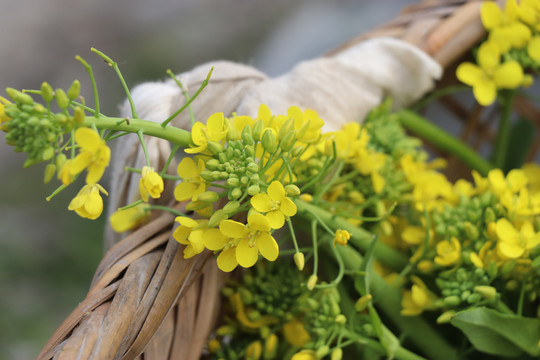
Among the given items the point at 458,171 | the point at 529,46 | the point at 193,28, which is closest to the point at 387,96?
the point at 529,46

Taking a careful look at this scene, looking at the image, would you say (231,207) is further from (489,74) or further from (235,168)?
(489,74)

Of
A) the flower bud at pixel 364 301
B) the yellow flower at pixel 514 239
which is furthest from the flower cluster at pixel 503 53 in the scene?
the flower bud at pixel 364 301

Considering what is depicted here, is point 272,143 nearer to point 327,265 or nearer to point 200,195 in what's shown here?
point 200,195

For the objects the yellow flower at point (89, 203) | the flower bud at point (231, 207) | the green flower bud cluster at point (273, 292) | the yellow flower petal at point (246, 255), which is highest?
the yellow flower at point (89, 203)

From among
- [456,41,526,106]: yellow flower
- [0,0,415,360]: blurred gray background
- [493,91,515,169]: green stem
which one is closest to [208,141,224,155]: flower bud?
[456,41,526,106]: yellow flower

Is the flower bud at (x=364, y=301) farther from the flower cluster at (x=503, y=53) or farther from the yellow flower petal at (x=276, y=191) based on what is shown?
the flower cluster at (x=503, y=53)

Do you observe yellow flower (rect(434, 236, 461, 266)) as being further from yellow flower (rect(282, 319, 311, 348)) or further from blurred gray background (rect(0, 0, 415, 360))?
blurred gray background (rect(0, 0, 415, 360))

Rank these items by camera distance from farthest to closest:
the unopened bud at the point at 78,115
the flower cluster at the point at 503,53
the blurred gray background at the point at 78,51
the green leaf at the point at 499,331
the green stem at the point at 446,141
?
1. the blurred gray background at the point at 78,51
2. the green stem at the point at 446,141
3. the flower cluster at the point at 503,53
4. the green leaf at the point at 499,331
5. the unopened bud at the point at 78,115
